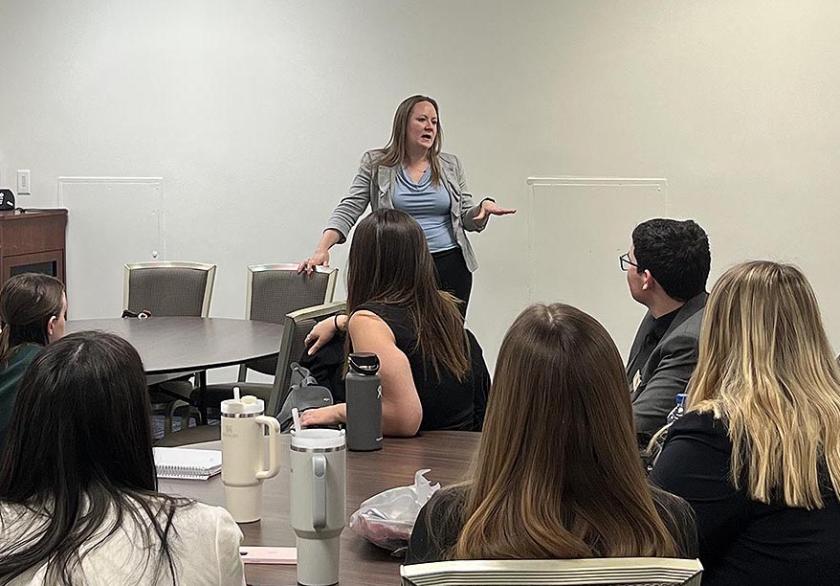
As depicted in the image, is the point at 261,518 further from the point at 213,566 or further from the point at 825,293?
the point at 825,293

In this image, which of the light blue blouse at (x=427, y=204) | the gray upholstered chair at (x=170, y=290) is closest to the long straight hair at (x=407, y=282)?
the light blue blouse at (x=427, y=204)

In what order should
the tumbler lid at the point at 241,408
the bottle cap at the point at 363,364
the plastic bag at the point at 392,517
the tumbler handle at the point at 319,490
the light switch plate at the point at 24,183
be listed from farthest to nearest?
the light switch plate at the point at 24,183, the bottle cap at the point at 363,364, the tumbler lid at the point at 241,408, the plastic bag at the point at 392,517, the tumbler handle at the point at 319,490

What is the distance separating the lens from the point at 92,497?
4.26 ft

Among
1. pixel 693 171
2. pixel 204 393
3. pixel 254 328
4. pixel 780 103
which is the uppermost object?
pixel 780 103

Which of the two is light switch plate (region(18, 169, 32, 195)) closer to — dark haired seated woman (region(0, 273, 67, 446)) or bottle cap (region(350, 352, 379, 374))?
dark haired seated woman (region(0, 273, 67, 446))

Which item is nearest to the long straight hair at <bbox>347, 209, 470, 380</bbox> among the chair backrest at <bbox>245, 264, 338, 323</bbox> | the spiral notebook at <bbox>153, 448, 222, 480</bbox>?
the spiral notebook at <bbox>153, 448, 222, 480</bbox>

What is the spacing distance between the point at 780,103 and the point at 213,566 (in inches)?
175

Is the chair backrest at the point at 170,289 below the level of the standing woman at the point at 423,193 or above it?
below

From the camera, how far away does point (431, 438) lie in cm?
242

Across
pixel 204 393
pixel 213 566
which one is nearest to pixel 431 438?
pixel 213 566

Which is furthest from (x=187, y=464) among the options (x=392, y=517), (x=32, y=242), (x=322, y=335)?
(x=32, y=242)

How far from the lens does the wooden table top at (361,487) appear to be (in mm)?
1588

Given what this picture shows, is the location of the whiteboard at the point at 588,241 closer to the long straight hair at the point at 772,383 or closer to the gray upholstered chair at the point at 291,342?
the gray upholstered chair at the point at 291,342

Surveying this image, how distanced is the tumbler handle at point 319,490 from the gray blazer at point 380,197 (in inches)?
125
